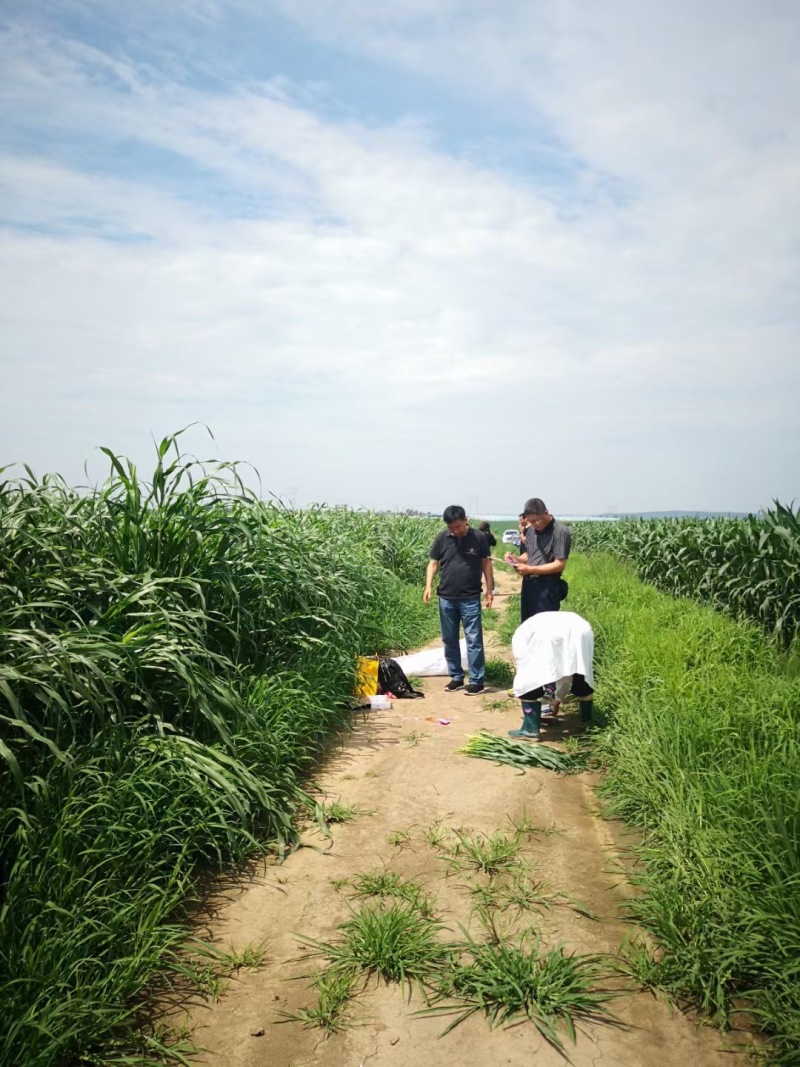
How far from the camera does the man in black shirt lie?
25.3 ft

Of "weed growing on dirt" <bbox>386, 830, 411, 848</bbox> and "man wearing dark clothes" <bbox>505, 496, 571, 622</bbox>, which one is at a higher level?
"man wearing dark clothes" <bbox>505, 496, 571, 622</bbox>

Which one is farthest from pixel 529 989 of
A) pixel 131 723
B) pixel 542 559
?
pixel 542 559

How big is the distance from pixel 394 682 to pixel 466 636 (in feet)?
3.03

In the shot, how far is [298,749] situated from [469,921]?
2.31 m

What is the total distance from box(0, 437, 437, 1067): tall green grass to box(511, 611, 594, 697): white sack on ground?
1.65 m

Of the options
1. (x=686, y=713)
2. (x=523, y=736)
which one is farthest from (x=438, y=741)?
(x=686, y=713)

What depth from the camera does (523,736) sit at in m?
5.91

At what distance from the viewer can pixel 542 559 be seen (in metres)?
6.89

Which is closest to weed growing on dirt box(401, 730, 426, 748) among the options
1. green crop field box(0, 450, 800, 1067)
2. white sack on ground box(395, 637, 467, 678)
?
green crop field box(0, 450, 800, 1067)

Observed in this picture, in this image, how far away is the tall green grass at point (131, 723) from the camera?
8.91 feet

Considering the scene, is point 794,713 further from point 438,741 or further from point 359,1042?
point 359,1042

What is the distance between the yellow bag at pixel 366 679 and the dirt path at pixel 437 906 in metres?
1.00

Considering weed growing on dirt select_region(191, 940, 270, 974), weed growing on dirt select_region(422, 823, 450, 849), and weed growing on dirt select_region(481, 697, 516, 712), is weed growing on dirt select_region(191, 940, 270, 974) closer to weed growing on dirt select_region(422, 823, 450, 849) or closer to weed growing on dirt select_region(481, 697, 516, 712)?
weed growing on dirt select_region(422, 823, 450, 849)

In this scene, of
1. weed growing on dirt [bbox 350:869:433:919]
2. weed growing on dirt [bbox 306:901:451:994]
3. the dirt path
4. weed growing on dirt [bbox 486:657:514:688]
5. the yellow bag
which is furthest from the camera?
weed growing on dirt [bbox 486:657:514:688]
